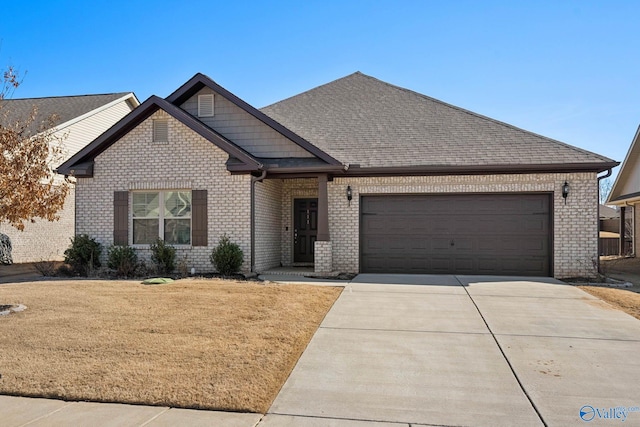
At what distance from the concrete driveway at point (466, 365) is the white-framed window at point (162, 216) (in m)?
6.12

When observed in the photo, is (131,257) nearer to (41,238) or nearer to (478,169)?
(41,238)

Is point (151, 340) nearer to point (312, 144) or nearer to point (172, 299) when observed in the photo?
point (172, 299)

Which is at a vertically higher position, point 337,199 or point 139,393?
point 337,199

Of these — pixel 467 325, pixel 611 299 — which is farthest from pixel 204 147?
pixel 611 299

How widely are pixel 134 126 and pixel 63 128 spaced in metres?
8.54

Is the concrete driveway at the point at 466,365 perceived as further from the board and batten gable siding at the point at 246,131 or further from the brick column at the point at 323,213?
the board and batten gable siding at the point at 246,131

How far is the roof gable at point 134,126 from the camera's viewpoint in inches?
488

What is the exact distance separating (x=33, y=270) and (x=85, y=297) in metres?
7.18

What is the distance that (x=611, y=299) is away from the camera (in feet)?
29.8

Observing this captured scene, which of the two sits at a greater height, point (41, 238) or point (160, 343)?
point (41, 238)

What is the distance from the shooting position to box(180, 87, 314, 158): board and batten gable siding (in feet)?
43.9

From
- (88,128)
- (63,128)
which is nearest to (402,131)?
(63,128)

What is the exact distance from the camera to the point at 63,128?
19750 mm

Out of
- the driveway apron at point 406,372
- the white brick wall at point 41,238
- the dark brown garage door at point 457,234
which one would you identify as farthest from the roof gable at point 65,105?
the driveway apron at point 406,372
